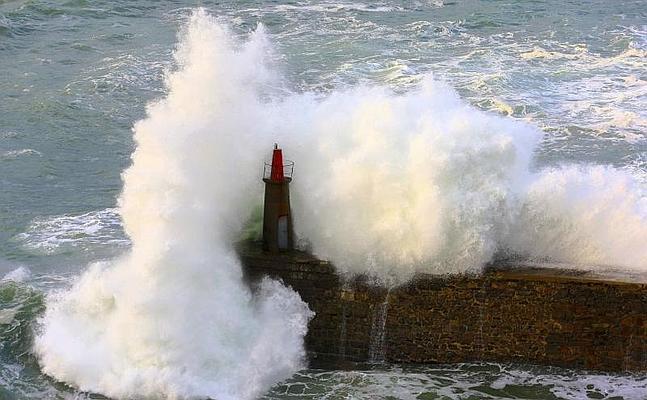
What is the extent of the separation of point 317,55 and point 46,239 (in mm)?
12345

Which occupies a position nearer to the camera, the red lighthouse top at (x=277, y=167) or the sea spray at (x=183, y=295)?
the sea spray at (x=183, y=295)

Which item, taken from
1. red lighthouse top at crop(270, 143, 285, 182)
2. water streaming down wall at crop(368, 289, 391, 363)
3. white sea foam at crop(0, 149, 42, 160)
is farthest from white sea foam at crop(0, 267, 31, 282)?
white sea foam at crop(0, 149, 42, 160)

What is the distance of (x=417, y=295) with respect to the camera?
10047mm

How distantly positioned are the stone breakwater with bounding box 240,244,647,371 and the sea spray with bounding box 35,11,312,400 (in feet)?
0.92

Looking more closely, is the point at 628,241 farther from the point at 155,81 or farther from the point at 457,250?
the point at 155,81

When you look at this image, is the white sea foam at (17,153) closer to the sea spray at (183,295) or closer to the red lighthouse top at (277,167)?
the sea spray at (183,295)

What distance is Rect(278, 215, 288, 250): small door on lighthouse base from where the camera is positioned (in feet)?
34.6

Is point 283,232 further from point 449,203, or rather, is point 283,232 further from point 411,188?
point 449,203

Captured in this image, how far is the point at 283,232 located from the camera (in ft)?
34.7

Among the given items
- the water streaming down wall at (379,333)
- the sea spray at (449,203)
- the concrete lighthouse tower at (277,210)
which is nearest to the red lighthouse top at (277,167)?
the concrete lighthouse tower at (277,210)

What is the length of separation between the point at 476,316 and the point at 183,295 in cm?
288

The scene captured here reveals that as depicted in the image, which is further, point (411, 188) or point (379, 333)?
point (411, 188)

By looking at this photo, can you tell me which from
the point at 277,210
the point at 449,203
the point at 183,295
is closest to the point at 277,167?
the point at 277,210

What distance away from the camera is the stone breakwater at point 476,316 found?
31.8 feet
